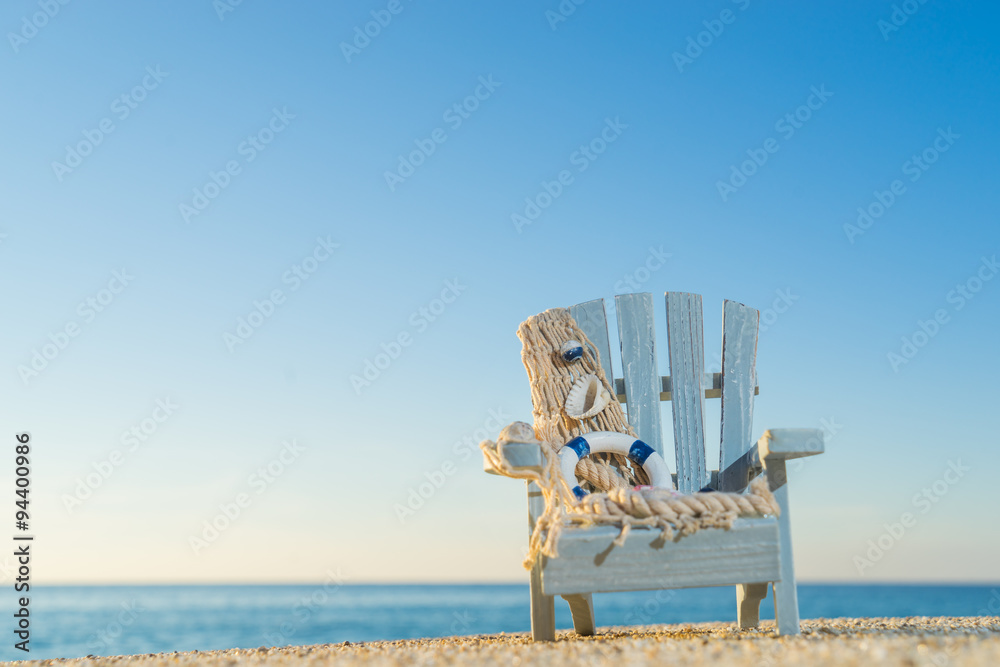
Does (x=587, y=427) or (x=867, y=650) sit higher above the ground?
(x=587, y=427)

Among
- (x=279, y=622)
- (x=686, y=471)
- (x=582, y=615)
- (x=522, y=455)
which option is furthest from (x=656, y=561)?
(x=279, y=622)

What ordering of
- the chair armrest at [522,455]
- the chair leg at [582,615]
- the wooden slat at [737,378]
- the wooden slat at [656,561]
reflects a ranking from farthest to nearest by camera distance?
the wooden slat at [737,378]
the chair leg at [582,615]
the chair armrest at [522,455]
the wooden slat at [656,561]

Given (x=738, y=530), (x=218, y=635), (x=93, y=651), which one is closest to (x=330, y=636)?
(x=218, y=635)

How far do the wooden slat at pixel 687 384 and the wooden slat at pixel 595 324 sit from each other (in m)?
0.33

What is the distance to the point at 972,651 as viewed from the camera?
5.54ft

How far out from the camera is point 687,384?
3.62 meters

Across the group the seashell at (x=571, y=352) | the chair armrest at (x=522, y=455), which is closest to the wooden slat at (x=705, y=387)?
the seashell at (x=571, y=352)

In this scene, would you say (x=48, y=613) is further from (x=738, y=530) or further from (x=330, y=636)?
(x=738, y=530)

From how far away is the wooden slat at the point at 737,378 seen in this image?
3.45 meters

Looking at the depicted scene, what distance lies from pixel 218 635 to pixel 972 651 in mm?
19068

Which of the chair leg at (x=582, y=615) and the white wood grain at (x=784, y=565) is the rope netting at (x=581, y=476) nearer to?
the white wood grain at (x=784, y=565)

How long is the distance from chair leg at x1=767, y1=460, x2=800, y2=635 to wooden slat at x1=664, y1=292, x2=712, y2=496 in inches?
37.9

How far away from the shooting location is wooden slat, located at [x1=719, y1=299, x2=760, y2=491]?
345 cm

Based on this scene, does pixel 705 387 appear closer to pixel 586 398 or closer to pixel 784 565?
Result: pixel 586 398
